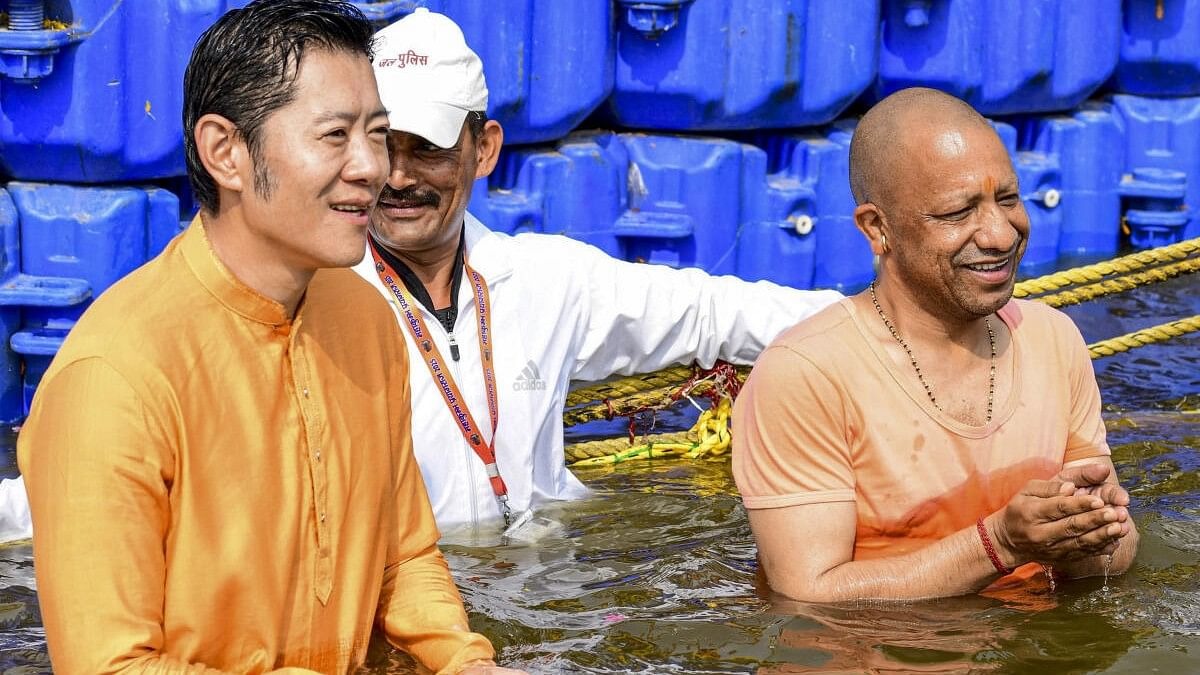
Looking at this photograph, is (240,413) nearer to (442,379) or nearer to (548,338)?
(442,379)

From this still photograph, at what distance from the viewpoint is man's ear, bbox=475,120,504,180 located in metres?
4.23

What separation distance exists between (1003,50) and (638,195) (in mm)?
2036

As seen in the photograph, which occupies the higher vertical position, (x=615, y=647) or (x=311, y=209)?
(x=311, y=209)

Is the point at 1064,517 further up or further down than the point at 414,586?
further up

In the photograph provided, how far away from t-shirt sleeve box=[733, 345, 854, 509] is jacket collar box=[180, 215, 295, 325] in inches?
46.3

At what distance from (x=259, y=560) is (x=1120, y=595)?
197cm

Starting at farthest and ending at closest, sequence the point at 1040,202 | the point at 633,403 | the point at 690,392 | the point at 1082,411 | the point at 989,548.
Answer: the point at 1040,202, the point at 633,403, the point at 690,392, the point at 1082,411, the point at 989,548

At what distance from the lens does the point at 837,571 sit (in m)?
3.38

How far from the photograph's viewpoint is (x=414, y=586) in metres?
3.02

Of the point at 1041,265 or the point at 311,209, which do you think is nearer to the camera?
the point at 311,209


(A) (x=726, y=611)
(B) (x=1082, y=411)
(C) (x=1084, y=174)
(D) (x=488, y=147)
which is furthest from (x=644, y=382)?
(C) (x=1084, y=174)

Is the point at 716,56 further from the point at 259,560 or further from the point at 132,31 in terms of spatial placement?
the point at 259,560

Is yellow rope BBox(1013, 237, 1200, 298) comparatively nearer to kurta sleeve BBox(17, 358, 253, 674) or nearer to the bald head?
the bald head

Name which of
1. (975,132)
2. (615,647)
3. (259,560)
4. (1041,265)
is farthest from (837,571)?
(1041,265)
